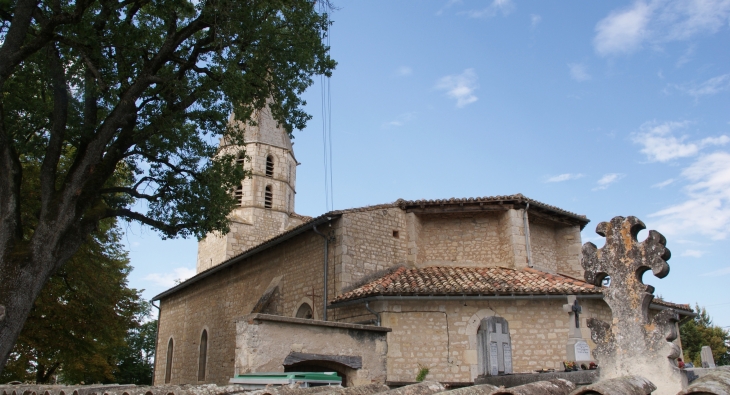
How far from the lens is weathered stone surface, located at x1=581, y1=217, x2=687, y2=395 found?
5352 mm

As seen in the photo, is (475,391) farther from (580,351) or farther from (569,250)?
(569,250)

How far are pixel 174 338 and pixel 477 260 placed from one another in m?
14.7

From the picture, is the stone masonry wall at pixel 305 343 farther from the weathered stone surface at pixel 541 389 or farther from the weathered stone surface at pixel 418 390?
the weathered stone surface at pixel 541 389

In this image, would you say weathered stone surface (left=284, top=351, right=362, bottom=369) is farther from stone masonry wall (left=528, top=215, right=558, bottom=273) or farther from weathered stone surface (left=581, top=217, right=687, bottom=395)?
stone masonry wall (left=528, top=215, right=558, bottom=273)

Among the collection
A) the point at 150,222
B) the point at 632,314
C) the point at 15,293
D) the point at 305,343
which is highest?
the point at 150,222

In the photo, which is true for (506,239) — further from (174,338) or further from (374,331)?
(174,338)

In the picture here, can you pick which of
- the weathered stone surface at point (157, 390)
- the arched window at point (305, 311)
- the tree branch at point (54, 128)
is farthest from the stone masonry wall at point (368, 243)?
the weathered stone surface at point (157, 390)

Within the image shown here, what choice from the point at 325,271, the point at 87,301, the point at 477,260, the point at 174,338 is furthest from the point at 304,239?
the point at 174,338

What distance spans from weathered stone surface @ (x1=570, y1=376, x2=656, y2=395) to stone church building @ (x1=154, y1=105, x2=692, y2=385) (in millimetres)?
5675

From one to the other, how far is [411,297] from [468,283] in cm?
155

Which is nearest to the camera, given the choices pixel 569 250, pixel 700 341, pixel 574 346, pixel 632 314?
pixel 632 314

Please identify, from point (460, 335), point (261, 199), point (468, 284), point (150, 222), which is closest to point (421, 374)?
point (460, 335)

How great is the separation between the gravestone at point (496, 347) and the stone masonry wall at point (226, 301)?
14.6 feet

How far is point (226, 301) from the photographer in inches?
807
